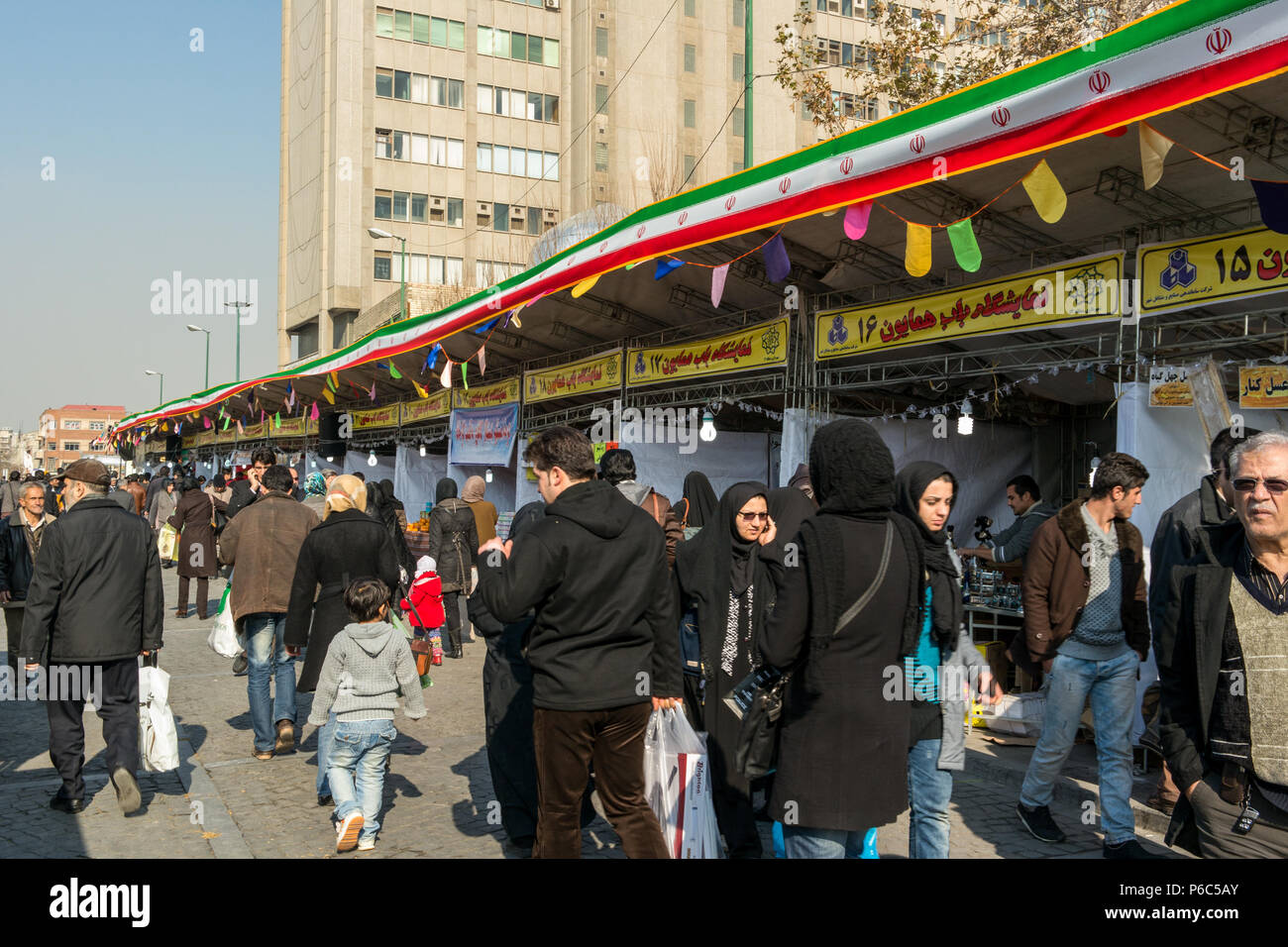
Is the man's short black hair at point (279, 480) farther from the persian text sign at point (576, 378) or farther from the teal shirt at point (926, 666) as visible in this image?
the persian text sign at point (576, 378)

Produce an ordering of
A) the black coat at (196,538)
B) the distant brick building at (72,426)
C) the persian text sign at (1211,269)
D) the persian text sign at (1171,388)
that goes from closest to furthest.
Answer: the persian text sign at (1211,269) < the persian text sign at (1171,388) < the black coat at (196,538) < the distant brick building at (72,426)

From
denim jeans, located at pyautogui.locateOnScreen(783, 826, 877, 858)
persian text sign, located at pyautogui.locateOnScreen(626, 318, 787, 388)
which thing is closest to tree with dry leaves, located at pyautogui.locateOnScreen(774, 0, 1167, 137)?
persian text sign, located at pyautogui.locateOnScreen(626, 318, 787, 388)

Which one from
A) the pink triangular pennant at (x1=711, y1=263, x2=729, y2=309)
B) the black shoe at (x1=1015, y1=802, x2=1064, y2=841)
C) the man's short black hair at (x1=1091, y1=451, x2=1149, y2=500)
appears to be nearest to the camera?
the man's short black hair at (x1=1091, y1=451, x2=1149, y2=500)

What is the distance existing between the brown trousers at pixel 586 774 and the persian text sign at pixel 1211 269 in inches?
196

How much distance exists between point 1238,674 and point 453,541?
8448mm

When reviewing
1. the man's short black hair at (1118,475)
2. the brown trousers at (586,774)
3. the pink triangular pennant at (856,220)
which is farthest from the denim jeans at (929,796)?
the pink triangular pennant at (856,220)

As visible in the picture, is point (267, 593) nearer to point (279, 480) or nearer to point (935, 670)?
point (279, 480)

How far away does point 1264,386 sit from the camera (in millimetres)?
6941

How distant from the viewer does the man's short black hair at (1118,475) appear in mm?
5000

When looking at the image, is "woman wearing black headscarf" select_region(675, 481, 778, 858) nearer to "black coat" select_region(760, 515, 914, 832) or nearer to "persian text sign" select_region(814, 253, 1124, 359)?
"black coat" select_region(760, 515, 914, 832)

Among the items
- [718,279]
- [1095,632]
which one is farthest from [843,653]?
[718,279]

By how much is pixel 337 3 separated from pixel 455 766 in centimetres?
5255

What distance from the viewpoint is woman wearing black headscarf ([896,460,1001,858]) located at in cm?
359

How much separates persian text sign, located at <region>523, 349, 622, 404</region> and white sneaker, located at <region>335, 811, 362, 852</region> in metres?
8.69
